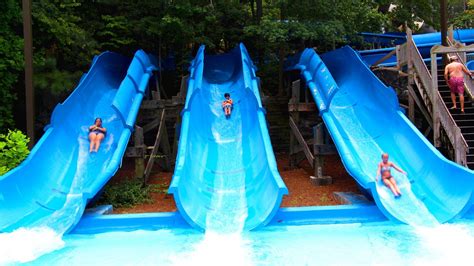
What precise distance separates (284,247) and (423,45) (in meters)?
12.2

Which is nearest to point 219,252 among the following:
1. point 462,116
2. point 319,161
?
point 319,161

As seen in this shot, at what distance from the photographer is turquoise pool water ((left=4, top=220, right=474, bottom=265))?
18.0 ft

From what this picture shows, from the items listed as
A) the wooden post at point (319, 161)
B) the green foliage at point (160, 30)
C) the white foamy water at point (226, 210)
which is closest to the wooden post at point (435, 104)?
the wooden post at point (319, 161)

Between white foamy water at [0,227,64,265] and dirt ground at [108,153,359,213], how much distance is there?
1.70 m

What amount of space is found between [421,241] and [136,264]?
146 inches

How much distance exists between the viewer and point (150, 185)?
986cm

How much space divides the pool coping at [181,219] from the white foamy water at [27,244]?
0.42m

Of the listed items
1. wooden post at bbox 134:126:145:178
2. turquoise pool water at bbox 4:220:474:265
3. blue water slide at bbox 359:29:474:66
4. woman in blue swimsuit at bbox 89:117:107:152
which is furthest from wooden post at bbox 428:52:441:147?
woman in blue swimsuit at bbox 89:117:107:152

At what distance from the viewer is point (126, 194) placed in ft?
28.4

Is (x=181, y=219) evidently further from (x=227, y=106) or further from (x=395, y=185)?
(x=227, y=106)

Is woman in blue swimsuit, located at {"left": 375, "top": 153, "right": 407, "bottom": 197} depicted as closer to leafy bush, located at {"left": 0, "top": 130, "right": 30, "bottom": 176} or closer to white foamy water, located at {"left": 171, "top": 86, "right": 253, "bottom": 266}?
white foamy water, located at {"left": 171, "top": 86, "right": 253, "bottom": 266}

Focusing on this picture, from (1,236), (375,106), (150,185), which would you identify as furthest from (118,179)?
(375,106)

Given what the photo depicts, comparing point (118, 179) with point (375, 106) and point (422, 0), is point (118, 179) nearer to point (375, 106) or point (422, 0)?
point (375, 106)

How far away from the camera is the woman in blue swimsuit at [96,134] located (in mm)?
8945
